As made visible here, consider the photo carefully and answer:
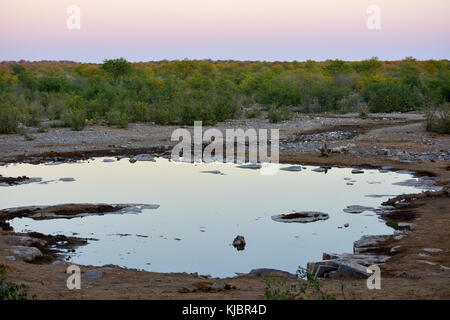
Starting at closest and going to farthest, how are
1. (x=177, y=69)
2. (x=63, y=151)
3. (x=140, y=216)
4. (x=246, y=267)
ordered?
(x=246, y=267) → (x=140, y=216) → (x=63, y=151) → (x=177, y=69)

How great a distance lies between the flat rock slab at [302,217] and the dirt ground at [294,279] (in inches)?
53.7

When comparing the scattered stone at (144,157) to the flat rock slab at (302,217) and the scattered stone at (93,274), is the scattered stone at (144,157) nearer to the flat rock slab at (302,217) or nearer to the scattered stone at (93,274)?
the flat rock slab at (302,217)

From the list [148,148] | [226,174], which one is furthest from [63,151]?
[226,174]

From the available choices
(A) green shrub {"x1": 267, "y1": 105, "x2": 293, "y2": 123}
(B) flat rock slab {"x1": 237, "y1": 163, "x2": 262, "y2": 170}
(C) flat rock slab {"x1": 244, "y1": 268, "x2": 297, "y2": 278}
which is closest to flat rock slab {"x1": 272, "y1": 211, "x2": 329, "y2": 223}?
(C) flat rock slab {"x1": 244, "y1": 268, "x2": 297, "y2": 278}

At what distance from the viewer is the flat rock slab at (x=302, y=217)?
32.4 ft

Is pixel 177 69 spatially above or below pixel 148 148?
above

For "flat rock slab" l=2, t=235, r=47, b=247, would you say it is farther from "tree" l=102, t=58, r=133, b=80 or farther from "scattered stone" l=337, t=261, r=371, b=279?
"tree" l=102, t=58, r=133, b=80

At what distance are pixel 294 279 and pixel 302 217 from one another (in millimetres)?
3470

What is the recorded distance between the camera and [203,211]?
1072 cm

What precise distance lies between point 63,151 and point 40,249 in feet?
34.1
